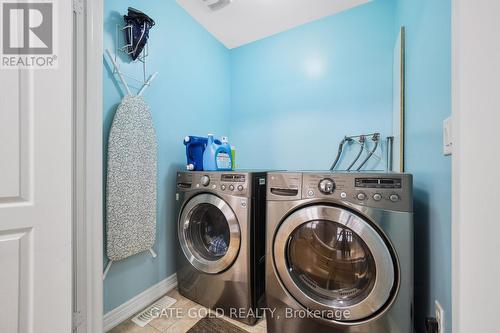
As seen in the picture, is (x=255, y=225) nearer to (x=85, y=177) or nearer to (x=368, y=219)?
(x=368, y=219)

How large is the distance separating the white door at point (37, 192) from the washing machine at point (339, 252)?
3.18 feet

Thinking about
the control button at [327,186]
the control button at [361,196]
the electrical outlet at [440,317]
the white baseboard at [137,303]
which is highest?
the control button at [327,186]

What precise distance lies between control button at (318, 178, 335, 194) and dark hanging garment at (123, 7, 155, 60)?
1.46 m

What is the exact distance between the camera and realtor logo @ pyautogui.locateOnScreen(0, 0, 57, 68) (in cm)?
73

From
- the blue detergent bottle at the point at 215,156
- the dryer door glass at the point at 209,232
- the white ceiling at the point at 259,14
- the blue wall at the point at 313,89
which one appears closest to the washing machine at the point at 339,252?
the dryer door glass at the point at 209,232

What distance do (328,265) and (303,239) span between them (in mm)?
176

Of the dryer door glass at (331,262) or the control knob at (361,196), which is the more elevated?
the control knob at (361,196)

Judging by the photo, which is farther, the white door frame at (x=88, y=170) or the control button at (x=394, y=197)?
the white door frame at (x=88, y=170)

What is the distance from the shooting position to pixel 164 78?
155 cm

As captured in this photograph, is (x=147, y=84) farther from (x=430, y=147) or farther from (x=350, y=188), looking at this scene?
(x=430, y=147)

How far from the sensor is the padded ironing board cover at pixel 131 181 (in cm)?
115
